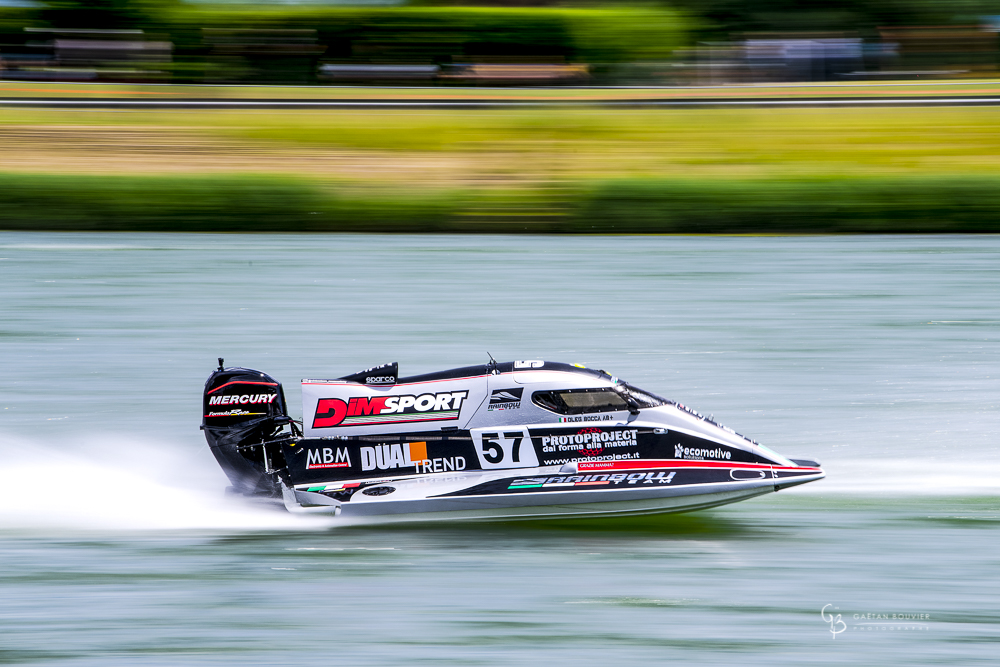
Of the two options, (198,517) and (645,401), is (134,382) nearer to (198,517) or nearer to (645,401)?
(198,517)

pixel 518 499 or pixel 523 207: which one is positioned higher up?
pixel 523 207

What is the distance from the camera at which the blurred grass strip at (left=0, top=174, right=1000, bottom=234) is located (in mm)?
18578

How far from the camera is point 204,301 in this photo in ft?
45.9

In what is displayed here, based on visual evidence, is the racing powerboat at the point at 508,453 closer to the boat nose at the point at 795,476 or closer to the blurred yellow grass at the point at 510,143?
the boat nose at the point at 795,476

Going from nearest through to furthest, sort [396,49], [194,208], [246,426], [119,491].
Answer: [246,426]
[119,491]
[194,208]
[396,49]

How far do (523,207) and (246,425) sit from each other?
13186mm

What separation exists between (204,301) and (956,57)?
103ft

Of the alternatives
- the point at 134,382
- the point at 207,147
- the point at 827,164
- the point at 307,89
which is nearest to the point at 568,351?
the point at 134,382

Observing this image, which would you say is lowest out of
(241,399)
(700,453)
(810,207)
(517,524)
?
(517,524)

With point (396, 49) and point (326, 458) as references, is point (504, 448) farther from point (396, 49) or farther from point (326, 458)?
point (396, 49)

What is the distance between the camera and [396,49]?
3350cm

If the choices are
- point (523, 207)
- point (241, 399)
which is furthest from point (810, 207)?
point (241, 399)

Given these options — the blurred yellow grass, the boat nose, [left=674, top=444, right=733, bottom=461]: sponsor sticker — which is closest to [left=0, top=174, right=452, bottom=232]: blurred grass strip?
the blurred yellow grass

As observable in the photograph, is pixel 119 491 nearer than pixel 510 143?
Yes
